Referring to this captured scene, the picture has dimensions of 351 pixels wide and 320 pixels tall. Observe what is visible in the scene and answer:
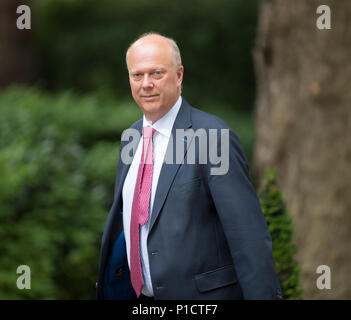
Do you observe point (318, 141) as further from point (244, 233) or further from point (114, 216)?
point (244, 233)

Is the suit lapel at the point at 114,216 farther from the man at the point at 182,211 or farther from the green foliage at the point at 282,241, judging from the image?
the green foliage at the point at 282,241

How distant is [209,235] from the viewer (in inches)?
114

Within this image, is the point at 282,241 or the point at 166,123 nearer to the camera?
the point at 166,123

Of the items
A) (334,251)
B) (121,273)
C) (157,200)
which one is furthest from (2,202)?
(334,251)

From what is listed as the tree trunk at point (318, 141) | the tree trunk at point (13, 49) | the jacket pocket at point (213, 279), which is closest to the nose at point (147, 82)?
the jacket pocket at point (213, 279)

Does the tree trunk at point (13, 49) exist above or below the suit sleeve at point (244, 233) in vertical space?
above

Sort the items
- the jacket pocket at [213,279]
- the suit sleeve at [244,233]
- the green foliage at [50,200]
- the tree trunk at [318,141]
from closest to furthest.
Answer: the suit sleeve at [244,233] → the jacket pocket at [213,279] → the green foliage at [50,200] → the tree trunk at [318,141]

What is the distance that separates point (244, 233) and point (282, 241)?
169 centimetres

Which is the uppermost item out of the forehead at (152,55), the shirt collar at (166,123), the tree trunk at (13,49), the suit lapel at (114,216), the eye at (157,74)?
the tree trunk at (13,49)

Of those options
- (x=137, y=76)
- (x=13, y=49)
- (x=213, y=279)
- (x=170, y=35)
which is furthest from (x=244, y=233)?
(x=13, y=49)

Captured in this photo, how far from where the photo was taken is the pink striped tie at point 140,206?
9.89ft

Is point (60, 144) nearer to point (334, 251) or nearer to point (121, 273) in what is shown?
point (334, 251)

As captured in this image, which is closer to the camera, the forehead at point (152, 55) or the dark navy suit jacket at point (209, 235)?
the dark navy suit jacket at point (209, 235)

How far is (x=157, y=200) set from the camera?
9.64 feet
